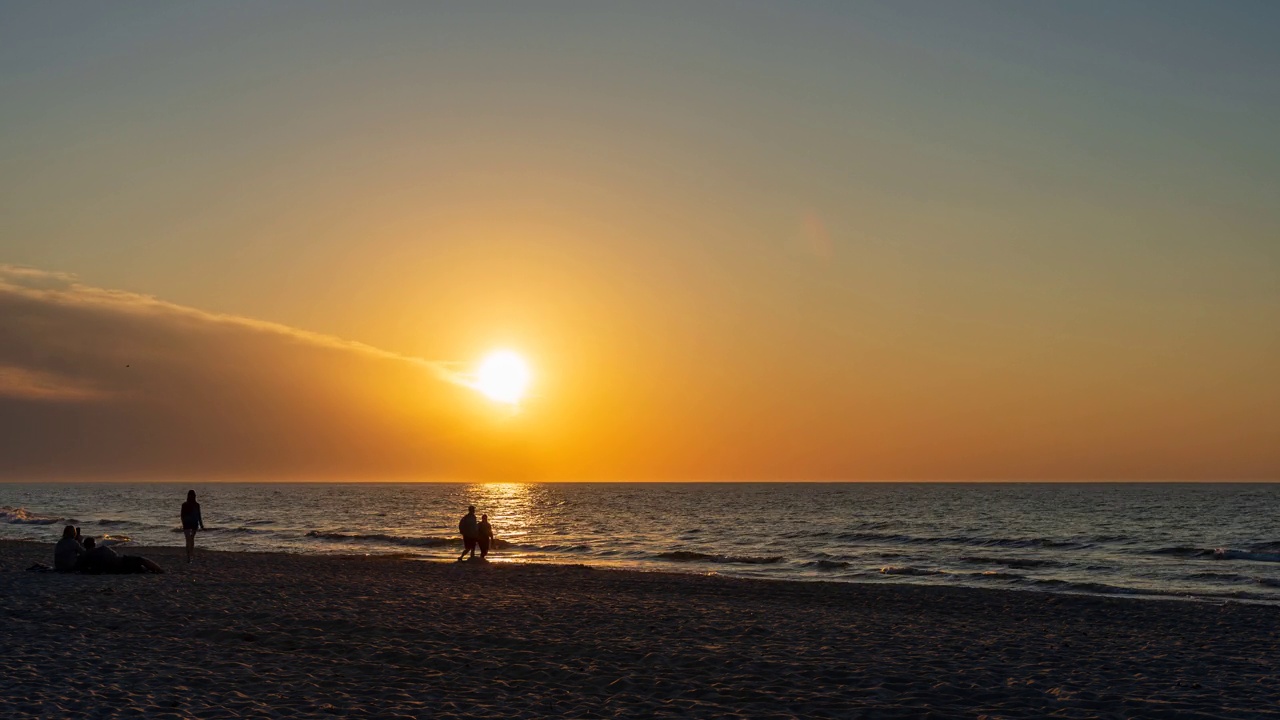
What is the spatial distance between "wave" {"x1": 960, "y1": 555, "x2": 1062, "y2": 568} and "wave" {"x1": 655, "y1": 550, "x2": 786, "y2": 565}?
9.11 metres

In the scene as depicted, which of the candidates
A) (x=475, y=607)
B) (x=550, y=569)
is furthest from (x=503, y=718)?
(x=550, y=569)

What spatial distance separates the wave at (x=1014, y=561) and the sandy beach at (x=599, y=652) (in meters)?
15.2

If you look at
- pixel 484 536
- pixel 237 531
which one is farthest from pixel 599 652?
pixel 237 531

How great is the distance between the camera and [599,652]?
52.2 ft

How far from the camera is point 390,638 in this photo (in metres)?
16.8

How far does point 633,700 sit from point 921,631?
907 centimetres

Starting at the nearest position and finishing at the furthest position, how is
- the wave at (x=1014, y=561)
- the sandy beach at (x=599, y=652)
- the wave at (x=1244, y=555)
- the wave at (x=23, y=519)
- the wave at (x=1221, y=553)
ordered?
the sandy beach at (x=599, y=652), the wave at (x=1014, y=561), the wave at (x=1244, y=555), the wave at (x=1221, y=553), the wave at (x=23, y=519)

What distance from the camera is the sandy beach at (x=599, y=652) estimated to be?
12.3m

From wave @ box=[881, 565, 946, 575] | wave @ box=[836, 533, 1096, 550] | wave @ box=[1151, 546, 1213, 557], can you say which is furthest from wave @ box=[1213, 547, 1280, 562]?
wave @ box=[881, 565, 946, 575]

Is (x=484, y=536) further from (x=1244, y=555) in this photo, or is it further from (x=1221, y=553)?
(x=1244, y=555)

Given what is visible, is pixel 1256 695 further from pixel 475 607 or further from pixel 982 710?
pixel 475 607

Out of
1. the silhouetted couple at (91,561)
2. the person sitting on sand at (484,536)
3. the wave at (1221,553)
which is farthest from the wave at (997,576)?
the silhouetted couple at (91,561)

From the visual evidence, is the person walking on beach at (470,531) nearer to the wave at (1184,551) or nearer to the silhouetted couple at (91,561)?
the silhouetted couple at (91,561)

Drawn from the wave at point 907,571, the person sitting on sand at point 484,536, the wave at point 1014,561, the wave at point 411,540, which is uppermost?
the person sitting on sand at point 484,536
